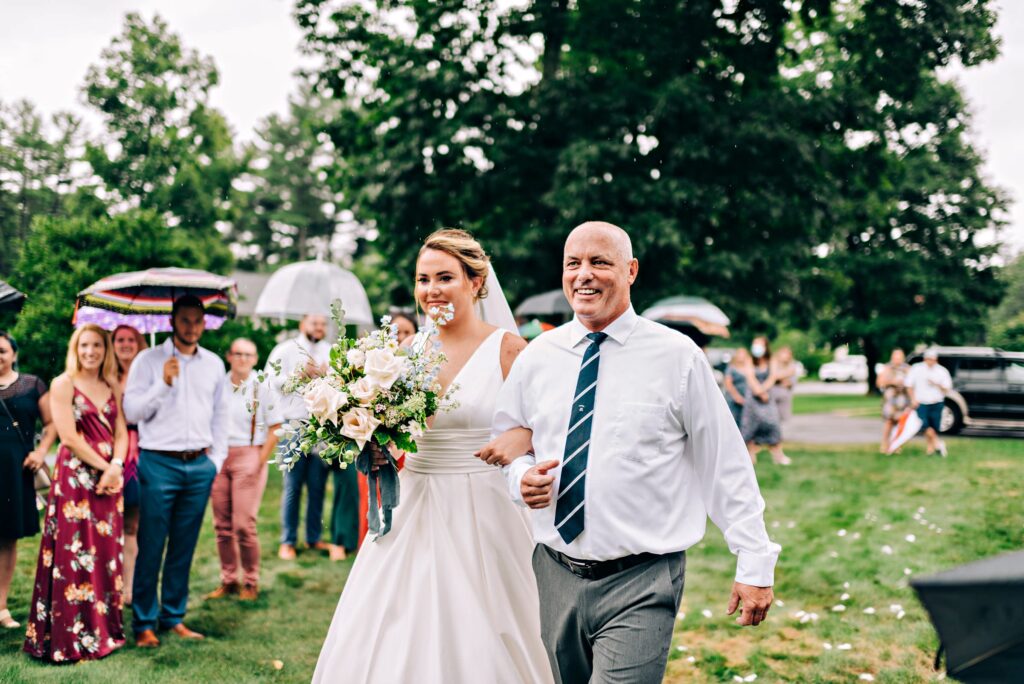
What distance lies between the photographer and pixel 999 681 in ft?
5.14

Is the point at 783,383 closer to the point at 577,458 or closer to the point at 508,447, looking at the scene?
the point at 508,447

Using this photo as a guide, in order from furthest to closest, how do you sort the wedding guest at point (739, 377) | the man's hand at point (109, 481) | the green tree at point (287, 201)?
the green tree at point (287, 201) < the wedding guest at point (739, 377) < the man's hand at point (109, 481)

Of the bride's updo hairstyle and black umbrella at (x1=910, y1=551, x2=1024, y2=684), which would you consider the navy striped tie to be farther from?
black umbrella at (x1=910, y1=551, x2=1024, y2=684)

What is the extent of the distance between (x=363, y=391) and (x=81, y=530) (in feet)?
11.2

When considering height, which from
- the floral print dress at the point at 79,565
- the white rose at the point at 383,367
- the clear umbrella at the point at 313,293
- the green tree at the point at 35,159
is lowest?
the floral print dress at the point at 79,565

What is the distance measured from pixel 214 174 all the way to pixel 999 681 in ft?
126

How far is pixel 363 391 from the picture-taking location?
3277 mm

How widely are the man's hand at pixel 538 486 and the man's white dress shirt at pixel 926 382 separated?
14459 mm

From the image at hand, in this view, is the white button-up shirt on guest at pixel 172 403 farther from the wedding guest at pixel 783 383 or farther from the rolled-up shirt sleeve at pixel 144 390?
the wedding guest at pixel 783 383

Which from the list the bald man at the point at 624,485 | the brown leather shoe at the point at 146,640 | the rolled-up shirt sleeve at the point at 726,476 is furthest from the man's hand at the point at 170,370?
the rolled-up shirt sleeve at the point at 726,476

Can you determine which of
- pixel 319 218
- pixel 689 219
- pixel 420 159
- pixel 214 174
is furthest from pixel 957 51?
pixel 319 218

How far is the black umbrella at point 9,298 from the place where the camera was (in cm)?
568

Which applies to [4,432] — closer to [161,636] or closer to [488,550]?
[161,636]

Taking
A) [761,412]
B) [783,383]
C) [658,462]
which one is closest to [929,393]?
[783,383]
